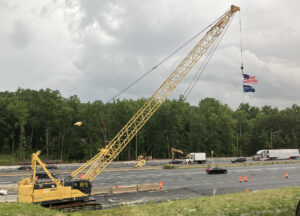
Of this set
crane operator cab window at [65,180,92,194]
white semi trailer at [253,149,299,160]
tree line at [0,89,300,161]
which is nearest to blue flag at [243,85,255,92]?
crane operator cab window at [65,180,92,194]

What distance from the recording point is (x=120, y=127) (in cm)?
10106

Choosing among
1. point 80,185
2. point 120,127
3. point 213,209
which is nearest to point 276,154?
point 120,127

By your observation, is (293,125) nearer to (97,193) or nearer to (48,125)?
(48,125)

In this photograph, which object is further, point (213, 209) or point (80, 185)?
point (80, 185)

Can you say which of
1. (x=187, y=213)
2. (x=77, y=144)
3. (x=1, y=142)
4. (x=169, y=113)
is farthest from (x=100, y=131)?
(x=187, y=213)

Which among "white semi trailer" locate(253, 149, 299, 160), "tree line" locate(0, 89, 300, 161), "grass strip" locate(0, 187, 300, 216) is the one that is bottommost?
"white semi trailer" locate(253, 149, 299, 160)

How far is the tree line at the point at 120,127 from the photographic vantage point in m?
96.8

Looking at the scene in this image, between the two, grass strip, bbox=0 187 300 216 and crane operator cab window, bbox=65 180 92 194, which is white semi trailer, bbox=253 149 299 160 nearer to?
grass strip, bbox=0 187 300 216

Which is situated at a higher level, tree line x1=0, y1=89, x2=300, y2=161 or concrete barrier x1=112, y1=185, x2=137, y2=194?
tree line x1=0, y1=89, x2=300, y2=161

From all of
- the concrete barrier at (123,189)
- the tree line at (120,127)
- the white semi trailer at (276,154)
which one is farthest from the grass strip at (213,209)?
the tree line at (120,127)

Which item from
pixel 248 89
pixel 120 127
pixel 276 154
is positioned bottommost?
pixel 276 154

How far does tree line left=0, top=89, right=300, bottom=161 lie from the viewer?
318 ft

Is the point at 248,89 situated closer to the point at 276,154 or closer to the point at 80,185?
the point at 80,185

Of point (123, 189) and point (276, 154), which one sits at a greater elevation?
point (123, 189)
